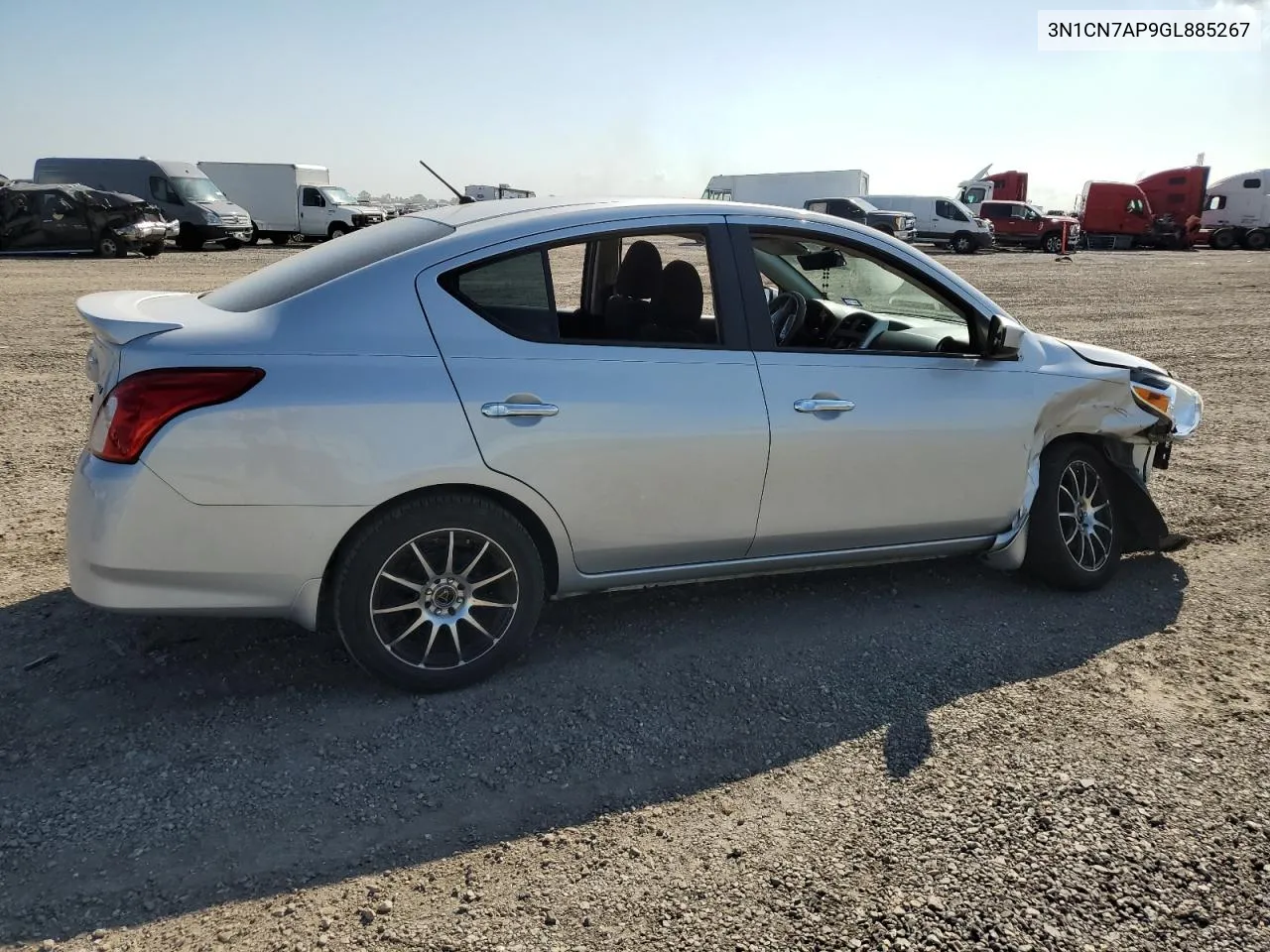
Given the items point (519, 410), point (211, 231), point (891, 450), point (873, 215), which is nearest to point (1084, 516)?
point (891, 450)

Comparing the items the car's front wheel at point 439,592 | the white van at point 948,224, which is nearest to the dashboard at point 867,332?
the car's front wheel at point 439,592

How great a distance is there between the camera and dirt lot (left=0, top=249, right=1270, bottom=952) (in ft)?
8.41

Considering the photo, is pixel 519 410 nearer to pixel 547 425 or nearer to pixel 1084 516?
pixel 547 425

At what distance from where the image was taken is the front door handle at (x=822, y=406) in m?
3.89

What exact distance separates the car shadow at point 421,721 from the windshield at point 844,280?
129 centimetres

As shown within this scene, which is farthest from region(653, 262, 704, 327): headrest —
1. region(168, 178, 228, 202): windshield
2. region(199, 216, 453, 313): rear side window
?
region(168, 178, 228, 202): windshield

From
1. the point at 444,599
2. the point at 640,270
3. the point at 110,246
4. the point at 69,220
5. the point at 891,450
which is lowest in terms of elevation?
the point at 444,599

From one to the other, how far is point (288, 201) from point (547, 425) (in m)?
34.4

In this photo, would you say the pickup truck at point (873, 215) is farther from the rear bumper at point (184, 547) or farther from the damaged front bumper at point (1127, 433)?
the rear bumper at point (184, 547)

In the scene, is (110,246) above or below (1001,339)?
above

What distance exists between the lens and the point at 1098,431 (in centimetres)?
464

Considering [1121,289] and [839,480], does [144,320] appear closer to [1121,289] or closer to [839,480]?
[839,480]

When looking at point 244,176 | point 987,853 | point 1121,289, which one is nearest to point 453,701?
point 987,853

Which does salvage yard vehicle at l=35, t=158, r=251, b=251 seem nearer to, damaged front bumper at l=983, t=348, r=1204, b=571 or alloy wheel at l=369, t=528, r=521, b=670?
alloy wheel at l=369, t=528, r=521, b=670
